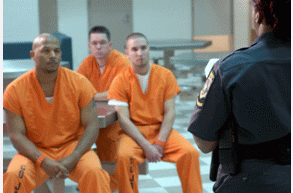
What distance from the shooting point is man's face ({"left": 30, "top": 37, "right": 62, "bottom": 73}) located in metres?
2.37

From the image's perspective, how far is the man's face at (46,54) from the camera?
2369 mm

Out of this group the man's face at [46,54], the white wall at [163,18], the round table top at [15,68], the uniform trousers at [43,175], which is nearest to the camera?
the uniform trousers at [43,175]

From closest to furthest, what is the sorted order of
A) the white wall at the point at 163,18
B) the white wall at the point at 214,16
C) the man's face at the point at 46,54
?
A: the man's face at the point at 46,54
the white wall at the point at 214,16
the white wall at the point at 163,18

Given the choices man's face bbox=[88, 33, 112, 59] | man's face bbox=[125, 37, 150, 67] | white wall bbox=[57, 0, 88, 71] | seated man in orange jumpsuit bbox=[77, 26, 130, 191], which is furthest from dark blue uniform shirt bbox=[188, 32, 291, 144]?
white wall bbox=[57, 0, 88, 71]

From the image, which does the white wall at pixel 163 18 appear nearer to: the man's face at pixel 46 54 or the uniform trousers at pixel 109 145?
the uniform trousers at pixel 109 145

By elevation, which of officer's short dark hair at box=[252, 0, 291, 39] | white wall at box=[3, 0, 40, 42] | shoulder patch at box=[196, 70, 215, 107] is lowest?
shoulder patch at box=[196, 70, 215, 107]

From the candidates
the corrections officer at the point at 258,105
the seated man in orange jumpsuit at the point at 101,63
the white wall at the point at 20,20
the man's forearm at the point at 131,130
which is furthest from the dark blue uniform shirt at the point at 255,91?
the white wall at the point at 20,20

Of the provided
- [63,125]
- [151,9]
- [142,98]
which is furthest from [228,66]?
[151,9]

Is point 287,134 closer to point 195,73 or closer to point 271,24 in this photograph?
point 271,24

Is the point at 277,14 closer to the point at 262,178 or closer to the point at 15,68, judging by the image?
the point at 262,178

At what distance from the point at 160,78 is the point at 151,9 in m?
8.42

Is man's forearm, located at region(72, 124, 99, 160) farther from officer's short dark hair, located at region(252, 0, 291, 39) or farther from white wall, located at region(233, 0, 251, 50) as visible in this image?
white wall, located at region(233, 0, 251, 50)

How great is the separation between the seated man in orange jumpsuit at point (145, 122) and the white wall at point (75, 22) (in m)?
8.11

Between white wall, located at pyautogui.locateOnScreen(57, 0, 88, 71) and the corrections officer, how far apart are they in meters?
9.83
